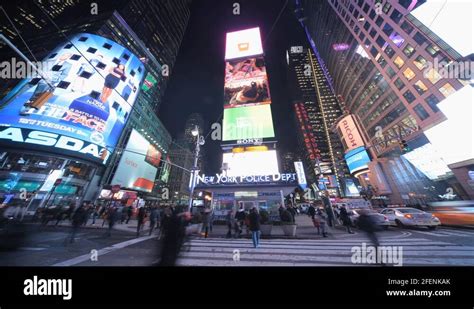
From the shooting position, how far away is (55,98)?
26203 millimetres

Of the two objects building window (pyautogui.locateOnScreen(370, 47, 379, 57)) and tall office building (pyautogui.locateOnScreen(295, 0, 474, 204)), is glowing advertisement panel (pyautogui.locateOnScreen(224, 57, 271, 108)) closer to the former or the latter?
tall office building (pyautogui.locateOnScreen(295, 0, 474, 204))

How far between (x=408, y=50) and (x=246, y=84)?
97.2ft

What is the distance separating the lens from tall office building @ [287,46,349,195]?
85625mm

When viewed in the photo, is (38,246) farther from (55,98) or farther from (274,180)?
(55,98)

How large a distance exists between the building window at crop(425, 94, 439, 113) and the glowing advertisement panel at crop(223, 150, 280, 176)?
2677 cm

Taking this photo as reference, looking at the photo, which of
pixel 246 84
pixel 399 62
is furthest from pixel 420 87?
pixel 246 84

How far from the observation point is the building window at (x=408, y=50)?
92.0 feet

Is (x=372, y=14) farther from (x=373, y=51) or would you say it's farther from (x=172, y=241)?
(x=172, y=241)

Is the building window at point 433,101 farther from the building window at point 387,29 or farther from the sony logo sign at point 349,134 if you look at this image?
the sony logo sign at point 349,134

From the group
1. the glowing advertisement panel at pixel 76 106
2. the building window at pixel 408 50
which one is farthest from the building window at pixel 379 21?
the glowing advertisement panel at pixel 76 106

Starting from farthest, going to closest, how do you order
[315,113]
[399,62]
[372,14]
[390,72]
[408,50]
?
[315,113]
[372,14]
[390,72]
[399,62]
[408,50]

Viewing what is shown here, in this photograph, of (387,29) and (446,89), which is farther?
(387,29)

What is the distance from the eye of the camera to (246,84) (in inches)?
1063
